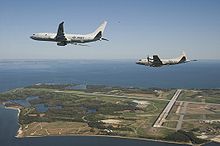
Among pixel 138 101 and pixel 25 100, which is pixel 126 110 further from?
pixel 25 100

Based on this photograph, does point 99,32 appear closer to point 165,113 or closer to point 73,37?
point 73,37

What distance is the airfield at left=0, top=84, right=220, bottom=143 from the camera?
317 ft

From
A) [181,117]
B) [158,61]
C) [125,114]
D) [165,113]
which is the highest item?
[158,61]

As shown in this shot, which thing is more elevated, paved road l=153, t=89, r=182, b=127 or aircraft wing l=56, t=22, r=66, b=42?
aircraft wing l=56, t=22, r=66, b=42

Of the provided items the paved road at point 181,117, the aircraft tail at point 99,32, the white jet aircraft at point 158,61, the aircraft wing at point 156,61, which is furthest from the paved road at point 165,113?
the aircraft tail at point 99,32

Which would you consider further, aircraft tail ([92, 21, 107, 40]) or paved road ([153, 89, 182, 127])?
paved road ([153, 89, 182, 127])

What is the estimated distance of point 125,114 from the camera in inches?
4779

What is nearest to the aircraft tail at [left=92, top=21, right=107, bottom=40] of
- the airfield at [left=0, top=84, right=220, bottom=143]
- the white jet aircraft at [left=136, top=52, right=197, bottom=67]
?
the white jet aircraft at [left=136, top=52, right=197, bottom=67]

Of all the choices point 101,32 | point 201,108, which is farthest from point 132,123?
point 101,32

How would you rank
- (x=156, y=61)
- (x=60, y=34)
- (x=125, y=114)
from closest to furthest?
(x=60, y=34)
(x=156, y=61)
(x=125, y=114)

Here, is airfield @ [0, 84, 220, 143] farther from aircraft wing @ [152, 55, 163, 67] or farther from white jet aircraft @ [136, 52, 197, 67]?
aircraft wing @ [152, 55, 163, 67]

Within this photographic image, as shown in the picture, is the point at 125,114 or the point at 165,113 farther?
the point at 125,114

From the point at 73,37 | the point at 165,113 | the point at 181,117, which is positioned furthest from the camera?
the point at 165,113

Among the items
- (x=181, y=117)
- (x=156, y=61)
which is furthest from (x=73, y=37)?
(x=181, y=117)
